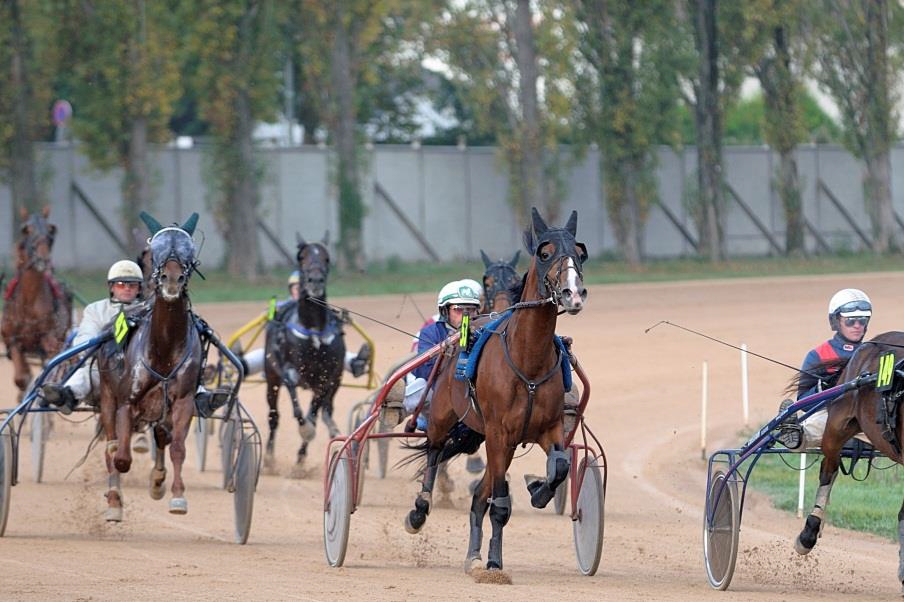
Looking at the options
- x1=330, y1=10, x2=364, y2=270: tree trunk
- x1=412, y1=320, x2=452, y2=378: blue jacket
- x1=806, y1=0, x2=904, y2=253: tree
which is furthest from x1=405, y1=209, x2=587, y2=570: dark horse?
x1=806, y1=0, x2=904, y2=253: tree

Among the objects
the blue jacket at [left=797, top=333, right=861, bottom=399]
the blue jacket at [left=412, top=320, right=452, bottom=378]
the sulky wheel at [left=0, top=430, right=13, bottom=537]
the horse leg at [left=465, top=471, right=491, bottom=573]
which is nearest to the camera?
the horse leg at [left=465, top=471, right=491, bottom=573]

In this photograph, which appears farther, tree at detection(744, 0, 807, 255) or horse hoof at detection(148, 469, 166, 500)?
tree at detection(744, 0, 807, 255)

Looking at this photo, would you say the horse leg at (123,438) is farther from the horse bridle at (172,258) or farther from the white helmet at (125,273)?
the white helmet at (125,273)

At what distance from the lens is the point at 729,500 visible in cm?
747

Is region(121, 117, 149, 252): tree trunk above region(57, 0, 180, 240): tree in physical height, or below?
below

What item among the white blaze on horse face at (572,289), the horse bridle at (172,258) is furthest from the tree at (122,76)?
the white blaze on horse face at (572,289)

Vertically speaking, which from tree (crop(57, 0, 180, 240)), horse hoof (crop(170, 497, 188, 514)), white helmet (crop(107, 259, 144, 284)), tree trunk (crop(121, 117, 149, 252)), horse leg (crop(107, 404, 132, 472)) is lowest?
horse hoof (crop(170, 497, 188, 514))

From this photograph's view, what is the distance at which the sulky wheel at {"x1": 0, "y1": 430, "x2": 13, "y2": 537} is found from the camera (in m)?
8.98

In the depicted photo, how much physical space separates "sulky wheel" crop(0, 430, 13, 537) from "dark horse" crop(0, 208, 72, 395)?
427cm

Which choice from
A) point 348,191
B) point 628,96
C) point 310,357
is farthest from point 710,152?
point 310,357

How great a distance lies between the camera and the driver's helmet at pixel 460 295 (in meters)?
9.03

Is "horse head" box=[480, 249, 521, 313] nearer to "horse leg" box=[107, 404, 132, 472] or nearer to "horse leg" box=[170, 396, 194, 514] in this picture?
"horse leg" box=[170, 396, 194, 514]

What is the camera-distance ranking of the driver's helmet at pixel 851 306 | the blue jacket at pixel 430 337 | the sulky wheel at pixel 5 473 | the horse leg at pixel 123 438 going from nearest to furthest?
the driver's helmet at pixel 851 306 → the horse leg at pixel 123 438 → the sulky wheel at pixel 5 473 → the blue jacket at pixel 430 337

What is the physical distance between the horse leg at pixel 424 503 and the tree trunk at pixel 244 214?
19.9 m
